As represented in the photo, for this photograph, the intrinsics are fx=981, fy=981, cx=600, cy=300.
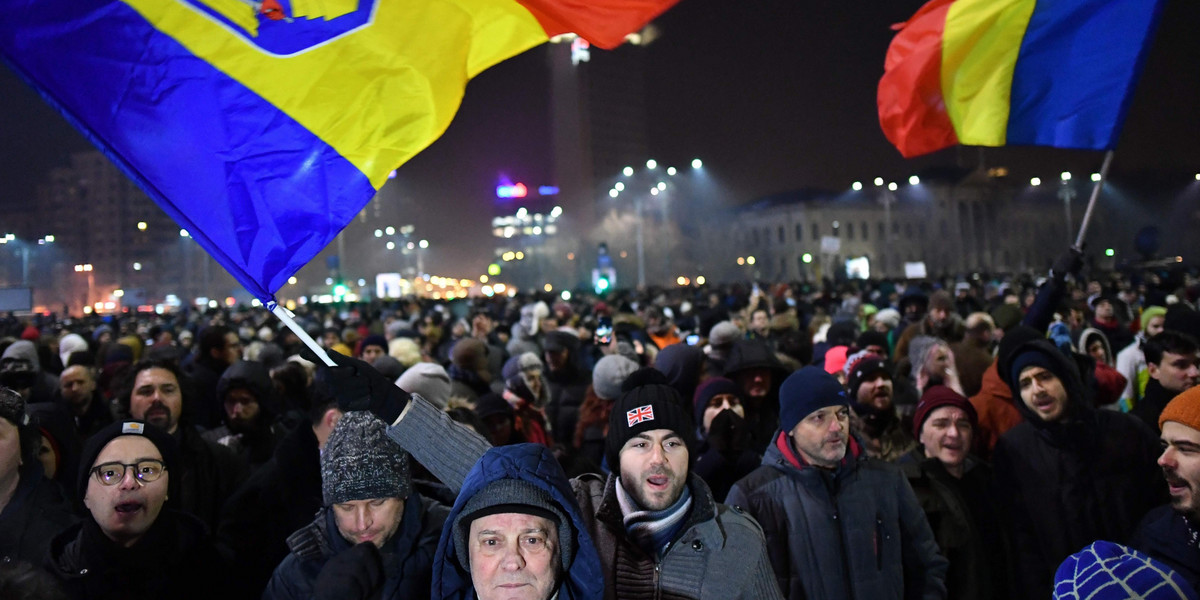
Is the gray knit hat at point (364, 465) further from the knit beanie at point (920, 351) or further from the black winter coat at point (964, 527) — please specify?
the knit beanie at point (920, 351)

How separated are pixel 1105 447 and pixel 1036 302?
2022 mm

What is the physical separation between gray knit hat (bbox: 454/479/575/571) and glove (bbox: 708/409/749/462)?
2672 mm

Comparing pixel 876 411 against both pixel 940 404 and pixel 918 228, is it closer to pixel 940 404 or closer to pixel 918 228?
pixel 940 404

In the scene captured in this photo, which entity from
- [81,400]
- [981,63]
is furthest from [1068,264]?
[81,400]

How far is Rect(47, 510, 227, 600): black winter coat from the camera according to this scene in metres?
3.33

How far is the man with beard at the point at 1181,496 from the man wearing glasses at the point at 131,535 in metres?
3.42

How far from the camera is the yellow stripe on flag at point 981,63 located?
649cm

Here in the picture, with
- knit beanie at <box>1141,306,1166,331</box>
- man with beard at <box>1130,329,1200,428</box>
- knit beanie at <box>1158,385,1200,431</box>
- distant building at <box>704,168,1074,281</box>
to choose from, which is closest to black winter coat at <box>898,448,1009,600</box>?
knit beanie at <box>1158,385,1200,431</box>

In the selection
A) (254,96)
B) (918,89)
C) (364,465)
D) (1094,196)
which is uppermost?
(918,89)

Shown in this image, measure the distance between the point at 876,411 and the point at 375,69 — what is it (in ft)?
10.7

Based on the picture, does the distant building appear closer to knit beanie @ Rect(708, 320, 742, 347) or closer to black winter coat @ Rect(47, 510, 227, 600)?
knit beanie @ Rect(708, 320, 742, 347)

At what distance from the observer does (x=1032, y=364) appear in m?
4.84

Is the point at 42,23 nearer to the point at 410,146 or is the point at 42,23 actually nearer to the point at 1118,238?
the point at 410,146

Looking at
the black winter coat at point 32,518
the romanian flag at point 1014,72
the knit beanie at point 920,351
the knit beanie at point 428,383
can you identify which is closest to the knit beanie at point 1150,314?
the knit beanie at point 920,351
